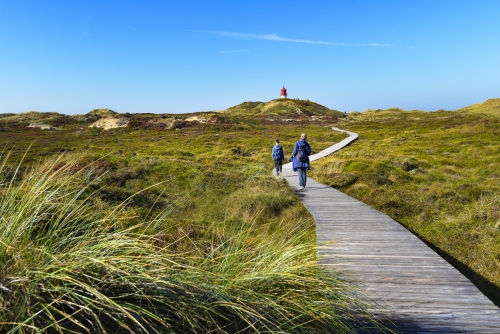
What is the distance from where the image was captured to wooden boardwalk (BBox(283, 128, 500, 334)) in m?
3.50

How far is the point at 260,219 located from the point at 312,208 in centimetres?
130

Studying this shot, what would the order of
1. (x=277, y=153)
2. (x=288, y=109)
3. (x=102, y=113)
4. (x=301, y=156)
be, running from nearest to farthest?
(x=301, y=156) < (x=277, y=153) < (x=102, y=113) < (x=288, y=109)

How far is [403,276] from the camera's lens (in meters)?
4.59

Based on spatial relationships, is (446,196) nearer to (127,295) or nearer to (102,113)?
(127,295)

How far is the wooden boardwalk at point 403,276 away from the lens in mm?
3502

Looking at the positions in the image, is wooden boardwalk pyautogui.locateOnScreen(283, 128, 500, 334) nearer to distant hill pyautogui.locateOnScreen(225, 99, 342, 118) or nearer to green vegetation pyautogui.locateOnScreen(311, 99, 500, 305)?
green vegetation pyautogui.locateOnScreen(311, 99, 500, 305)

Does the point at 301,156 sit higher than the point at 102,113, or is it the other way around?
the point at 102,113

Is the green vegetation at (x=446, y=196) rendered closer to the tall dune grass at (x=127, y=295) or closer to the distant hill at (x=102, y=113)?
the tall dune grass at (x=127, y=295)

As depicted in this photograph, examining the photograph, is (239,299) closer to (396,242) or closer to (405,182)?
(396,242)

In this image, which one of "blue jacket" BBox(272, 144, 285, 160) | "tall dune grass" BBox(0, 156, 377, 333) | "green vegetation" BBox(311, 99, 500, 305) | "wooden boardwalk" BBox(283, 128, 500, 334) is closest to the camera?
"tall dune grass" BBox(0, 156, 377, 333)

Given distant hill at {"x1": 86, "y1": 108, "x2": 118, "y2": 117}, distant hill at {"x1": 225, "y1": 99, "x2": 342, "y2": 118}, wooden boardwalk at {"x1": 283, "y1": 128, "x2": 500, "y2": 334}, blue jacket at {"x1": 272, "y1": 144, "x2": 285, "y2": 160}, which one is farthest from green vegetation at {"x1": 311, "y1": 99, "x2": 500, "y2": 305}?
distant hill at {"x1": 86, "y1": 108, "x2": 118, "y2": 117}

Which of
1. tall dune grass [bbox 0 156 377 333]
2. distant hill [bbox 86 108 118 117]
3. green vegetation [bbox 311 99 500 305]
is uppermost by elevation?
distant hill [bbox 86 108 118 117]

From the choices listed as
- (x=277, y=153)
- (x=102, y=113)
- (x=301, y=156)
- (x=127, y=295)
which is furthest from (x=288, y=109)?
(x=127, y=295)

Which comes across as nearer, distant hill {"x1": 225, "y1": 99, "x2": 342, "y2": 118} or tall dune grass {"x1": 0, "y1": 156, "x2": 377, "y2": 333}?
tall dune grass {"x1": 0, "y1": 156, "x2": 377, "y2": 333}
